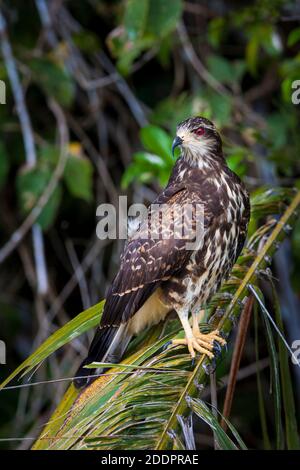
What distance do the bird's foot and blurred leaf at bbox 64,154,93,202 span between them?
7.44 feet

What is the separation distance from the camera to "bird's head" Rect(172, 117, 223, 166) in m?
3.20

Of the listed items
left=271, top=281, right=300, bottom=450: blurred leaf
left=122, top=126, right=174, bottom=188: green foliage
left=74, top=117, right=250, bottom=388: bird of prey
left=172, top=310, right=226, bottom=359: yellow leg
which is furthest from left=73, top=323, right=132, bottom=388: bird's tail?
left=122, top=126, right=174, bottom=188: green foliage

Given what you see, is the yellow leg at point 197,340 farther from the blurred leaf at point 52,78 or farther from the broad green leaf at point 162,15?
the blurred leaf at point 52,78

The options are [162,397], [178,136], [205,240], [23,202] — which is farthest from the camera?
[23,202]

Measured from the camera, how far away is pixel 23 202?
5016mm

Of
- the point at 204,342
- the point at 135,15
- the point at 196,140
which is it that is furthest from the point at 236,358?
the point at 135,15

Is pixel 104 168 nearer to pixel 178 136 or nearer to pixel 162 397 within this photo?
pixel 178 136

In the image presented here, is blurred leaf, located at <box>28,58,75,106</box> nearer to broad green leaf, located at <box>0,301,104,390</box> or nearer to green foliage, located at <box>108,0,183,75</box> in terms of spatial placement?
green foliage, located at <box>108,0,183,75</box>

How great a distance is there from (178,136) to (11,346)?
3.33 m

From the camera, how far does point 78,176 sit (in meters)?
5.06

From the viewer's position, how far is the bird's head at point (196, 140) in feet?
10.5

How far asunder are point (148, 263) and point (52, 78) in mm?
2579
